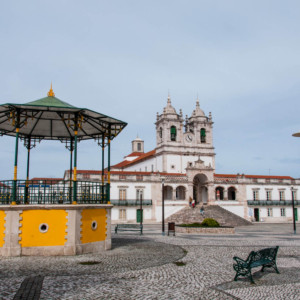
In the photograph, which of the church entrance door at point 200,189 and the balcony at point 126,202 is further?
the church entrance door at point 200,189

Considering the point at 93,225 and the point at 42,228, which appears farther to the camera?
the point at 93,225

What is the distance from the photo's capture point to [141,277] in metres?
9.52

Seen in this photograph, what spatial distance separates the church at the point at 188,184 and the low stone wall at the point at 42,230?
101 ft

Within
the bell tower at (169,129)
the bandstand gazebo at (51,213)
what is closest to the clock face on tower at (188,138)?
the bell tower at (169,129)

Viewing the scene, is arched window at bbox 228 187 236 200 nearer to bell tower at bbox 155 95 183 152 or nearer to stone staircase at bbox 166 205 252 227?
stone staircase at bbox 166 205 252 227

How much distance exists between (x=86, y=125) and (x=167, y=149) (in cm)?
3828

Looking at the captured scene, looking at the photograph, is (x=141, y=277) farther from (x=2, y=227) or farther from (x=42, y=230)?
(x=2, y=227)

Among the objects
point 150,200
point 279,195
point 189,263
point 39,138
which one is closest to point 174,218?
point 150,200

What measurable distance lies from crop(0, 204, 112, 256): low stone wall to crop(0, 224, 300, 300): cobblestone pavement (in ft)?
1.81

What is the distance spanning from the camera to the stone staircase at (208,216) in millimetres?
44250

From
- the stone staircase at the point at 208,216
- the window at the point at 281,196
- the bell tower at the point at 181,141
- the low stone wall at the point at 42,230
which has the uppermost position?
the bell tower at the point at 181,141

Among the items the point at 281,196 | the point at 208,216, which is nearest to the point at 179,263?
the point at 208,216

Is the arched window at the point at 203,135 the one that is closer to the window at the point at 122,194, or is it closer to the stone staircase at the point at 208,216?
the stone staircase at the point at 208,216

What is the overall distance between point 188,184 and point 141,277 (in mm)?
42189
